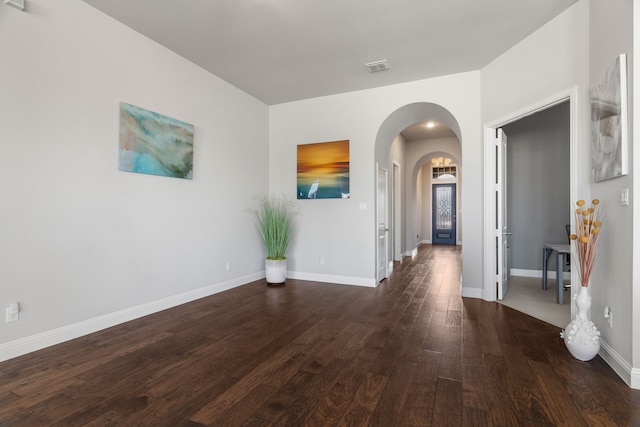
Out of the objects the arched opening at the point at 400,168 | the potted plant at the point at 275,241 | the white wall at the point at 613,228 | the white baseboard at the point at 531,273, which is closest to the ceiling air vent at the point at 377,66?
the arched opening at the point at 400,168

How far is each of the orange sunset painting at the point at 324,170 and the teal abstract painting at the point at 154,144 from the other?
1919mm

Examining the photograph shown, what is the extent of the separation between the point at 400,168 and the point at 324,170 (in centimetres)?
334

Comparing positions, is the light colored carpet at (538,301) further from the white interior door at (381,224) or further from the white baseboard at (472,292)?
the white interior door at (381,224)

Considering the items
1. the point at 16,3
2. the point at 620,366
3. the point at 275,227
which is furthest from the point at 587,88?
the point at 16,3

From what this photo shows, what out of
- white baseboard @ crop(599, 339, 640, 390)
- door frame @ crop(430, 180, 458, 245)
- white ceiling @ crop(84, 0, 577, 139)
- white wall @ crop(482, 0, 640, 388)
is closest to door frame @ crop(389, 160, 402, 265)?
white ceiling @ crop(84, 0, 577, 139)

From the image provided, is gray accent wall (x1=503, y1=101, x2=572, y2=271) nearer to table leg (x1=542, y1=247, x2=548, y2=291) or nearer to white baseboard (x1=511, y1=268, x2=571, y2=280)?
white baseboard (x1=511, y1=268, x2=571, y2=280)

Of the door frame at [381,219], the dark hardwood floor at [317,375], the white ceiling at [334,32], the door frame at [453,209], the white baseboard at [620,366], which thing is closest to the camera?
the dark hardwood floor at [317,375]

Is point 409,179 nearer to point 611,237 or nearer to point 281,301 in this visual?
point 281,301

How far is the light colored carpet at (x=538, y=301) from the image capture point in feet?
11.3

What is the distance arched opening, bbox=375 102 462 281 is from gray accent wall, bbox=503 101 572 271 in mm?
1155

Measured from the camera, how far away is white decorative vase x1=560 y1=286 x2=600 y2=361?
2.34m

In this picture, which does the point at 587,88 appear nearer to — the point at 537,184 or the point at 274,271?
the point at 537,184

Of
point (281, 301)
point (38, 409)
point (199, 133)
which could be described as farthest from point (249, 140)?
point (38, 409)

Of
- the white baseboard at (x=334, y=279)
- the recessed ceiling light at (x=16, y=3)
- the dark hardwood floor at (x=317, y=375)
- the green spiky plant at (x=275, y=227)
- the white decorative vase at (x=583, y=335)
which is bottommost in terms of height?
the dark hardwood floor at (x=317, y=375)
